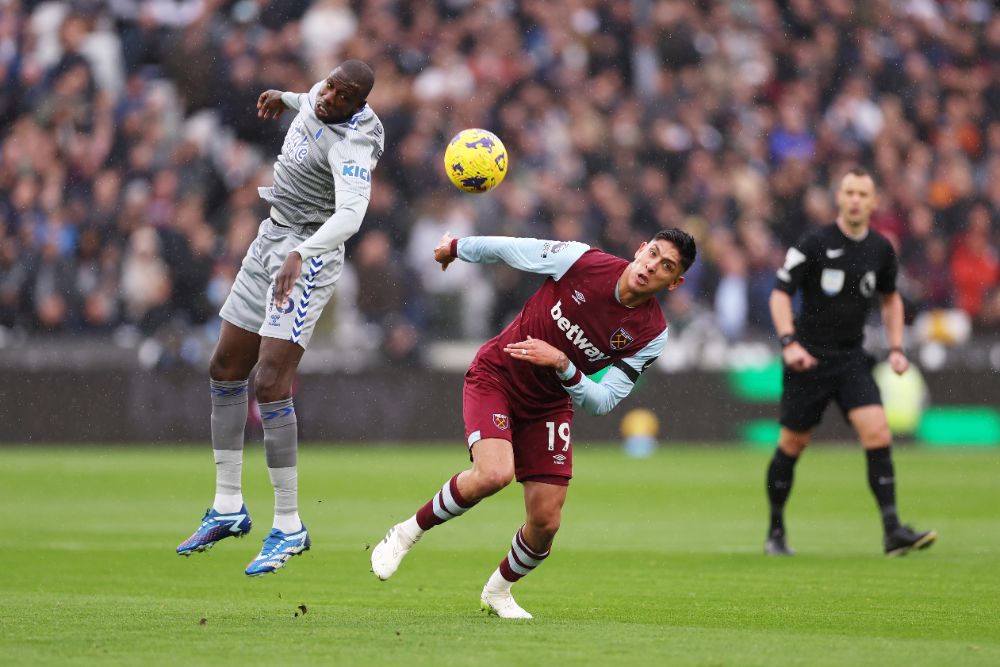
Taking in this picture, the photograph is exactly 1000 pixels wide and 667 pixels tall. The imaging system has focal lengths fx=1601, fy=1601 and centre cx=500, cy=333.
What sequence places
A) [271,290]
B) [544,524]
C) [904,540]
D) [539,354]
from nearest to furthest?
[539,354] < [544,524] < [271,290] < [904,540]

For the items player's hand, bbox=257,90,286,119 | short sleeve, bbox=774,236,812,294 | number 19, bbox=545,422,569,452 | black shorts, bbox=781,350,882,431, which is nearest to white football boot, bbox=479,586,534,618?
number 19, bbox=545,422,569,452

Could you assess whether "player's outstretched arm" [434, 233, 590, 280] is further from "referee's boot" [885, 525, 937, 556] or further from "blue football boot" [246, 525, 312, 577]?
"referee's boot" [885, 525, 937, 556]

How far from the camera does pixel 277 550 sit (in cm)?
894

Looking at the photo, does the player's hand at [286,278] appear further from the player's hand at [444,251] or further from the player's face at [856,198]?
the player's face at [856,198]

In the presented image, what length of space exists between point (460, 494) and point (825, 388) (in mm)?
4492

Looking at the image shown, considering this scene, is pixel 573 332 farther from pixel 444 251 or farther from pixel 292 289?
pixel 292 289

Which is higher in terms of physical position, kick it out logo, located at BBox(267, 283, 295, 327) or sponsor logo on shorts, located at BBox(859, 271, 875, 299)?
kick it out logo, located at BBox(267, 283, 295, 327)

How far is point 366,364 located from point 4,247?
185 inches

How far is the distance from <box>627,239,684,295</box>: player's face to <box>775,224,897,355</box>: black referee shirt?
3955mm

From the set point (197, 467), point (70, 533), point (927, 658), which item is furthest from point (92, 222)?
point (927, 658)

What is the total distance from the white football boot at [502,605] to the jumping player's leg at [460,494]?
499 mm

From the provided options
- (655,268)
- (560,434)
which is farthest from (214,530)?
(655,268)

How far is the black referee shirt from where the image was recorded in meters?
11.9

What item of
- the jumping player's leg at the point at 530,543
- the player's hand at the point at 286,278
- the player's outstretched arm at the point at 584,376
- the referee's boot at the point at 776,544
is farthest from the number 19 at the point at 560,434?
the referee's boot at the point at 776,544
